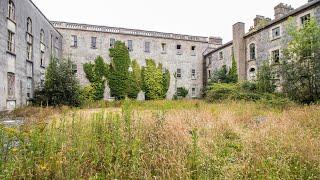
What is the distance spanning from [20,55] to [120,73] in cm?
1480

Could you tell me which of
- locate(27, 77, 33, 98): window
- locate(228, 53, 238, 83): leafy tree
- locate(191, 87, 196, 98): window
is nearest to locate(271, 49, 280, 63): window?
locate(228, 53, 238, 83): leafy tree

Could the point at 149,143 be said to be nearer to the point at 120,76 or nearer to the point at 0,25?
the point at 0,25

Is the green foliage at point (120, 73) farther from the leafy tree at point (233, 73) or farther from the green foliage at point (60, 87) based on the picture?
the green foliage at point (60, 87)

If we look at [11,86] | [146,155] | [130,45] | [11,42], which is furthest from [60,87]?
[146,155]

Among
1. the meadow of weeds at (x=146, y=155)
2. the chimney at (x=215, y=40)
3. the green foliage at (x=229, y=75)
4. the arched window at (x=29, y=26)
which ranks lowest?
the meadow of weeds at (x=146, y=155)

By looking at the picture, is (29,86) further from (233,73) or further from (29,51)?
(233,73)

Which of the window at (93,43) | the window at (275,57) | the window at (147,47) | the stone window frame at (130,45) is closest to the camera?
the window at (275,57)

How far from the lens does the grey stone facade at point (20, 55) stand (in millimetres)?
16984

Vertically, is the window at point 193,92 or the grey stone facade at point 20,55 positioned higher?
the grey stone facade at point 20,55

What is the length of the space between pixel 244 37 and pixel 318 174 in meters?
27.7

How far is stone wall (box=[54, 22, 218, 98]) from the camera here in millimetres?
33425

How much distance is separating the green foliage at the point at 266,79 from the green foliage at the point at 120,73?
16733 millimetres

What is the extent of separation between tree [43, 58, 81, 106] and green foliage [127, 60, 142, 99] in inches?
511

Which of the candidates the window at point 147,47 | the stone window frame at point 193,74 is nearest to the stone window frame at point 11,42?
the window at point 147,47
